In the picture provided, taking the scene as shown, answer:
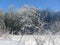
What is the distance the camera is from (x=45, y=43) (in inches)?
251

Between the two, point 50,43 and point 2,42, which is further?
point 50,43

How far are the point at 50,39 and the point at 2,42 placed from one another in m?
1.27

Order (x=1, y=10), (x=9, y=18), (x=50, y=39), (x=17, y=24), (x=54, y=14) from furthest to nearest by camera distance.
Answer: (x=1, y=10) < (x=9, y=18) < (x=17, y=24) < (x=54, y=14) < (x=50, y=39)

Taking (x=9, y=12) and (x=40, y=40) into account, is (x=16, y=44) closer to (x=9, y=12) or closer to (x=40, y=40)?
(x=40, y=40)

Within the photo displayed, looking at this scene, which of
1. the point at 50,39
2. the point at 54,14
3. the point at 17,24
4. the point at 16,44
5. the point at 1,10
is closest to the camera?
the point at 16,44

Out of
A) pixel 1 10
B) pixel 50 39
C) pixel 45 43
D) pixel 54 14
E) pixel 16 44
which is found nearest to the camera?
pixel 16 44

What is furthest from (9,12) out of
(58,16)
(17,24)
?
(58,16)

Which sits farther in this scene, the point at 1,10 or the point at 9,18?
the point at 1,10

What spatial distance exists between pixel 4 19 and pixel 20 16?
2046mm

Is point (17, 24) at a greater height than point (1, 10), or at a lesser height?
lesser

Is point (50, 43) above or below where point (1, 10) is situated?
below

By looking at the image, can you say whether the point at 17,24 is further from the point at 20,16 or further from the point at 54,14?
the point at 54,14

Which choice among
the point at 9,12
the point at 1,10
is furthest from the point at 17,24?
the point at 1,10

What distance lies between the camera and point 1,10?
27.8 metres
